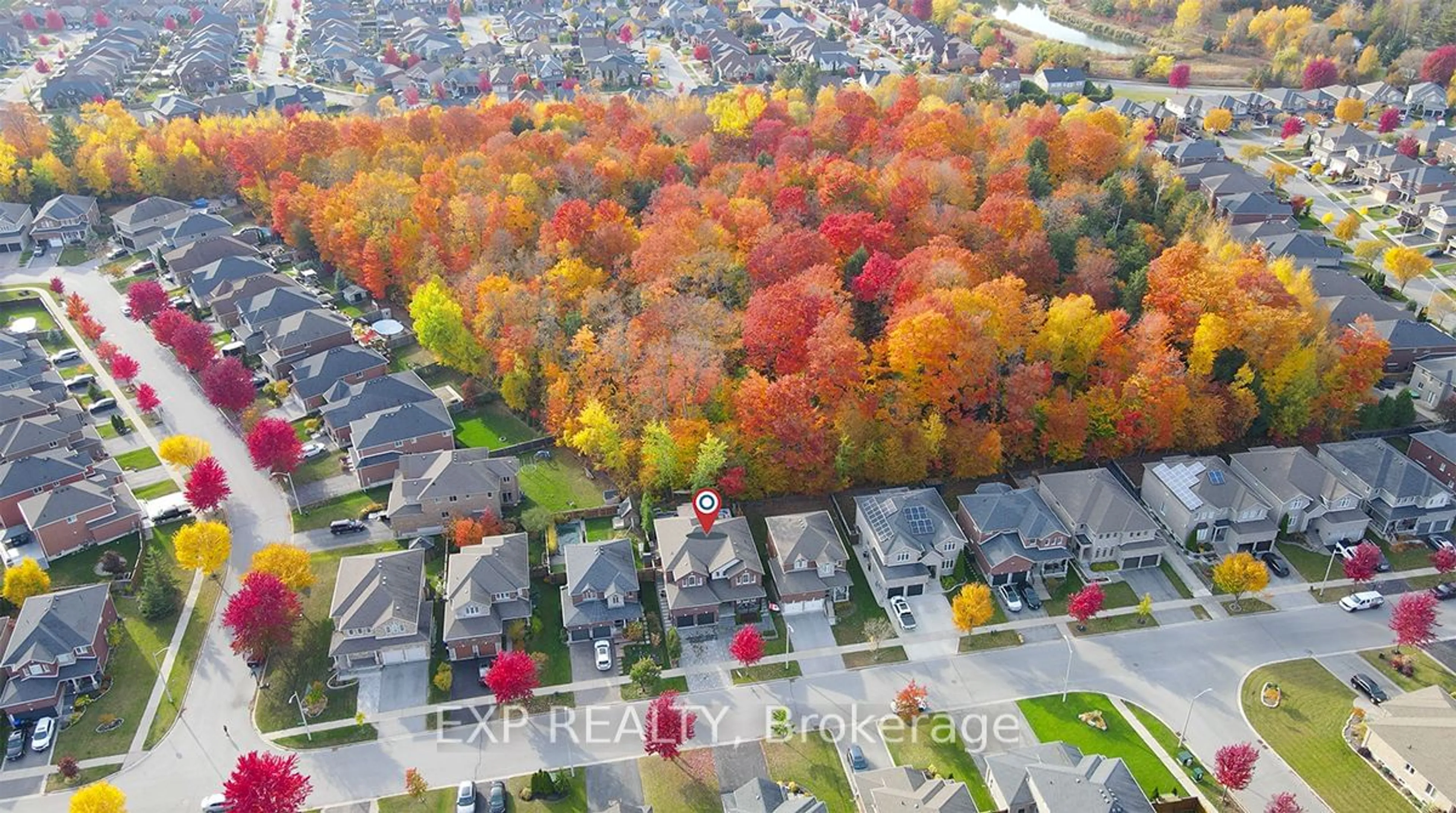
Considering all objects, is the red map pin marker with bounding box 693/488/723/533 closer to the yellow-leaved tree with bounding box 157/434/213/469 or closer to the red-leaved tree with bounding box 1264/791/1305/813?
the red-leaved tree with bounding box 1264/791/1305/813

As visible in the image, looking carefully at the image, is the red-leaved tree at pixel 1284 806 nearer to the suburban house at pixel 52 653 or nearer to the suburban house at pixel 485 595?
the suburban house at pixel 485 595

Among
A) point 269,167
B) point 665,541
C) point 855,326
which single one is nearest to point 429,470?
point 665,541

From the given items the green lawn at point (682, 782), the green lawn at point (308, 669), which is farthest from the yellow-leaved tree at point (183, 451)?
the green lawn at point (682, 782)

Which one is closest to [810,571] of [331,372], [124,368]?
[331,372]

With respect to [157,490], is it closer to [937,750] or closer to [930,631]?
[930,631]

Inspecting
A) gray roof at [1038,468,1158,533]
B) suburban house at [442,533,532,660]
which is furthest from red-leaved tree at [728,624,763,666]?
gray roof at [1038,468,1158,533]

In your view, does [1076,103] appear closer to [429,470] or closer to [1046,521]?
[1046,521]
